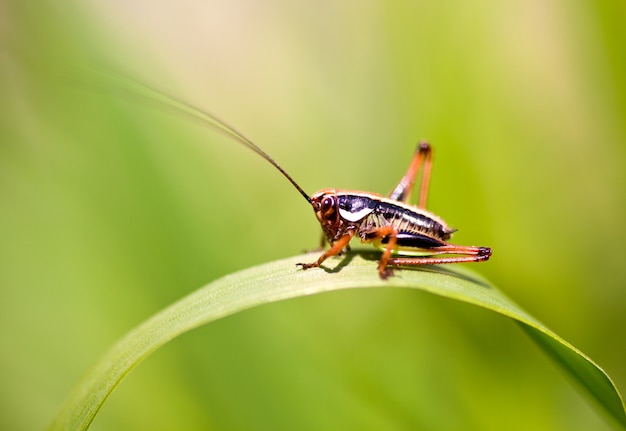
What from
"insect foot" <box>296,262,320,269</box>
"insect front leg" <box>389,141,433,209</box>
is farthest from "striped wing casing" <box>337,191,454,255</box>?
"insect foot" <box>296,262,320,269</box>

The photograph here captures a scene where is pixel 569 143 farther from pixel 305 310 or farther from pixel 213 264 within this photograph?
pixel 213 264

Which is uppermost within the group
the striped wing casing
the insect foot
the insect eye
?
the insect eye

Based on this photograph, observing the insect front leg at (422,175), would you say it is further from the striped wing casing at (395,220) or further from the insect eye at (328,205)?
the insect eye at (328,205)

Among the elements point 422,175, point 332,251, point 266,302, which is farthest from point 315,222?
point 266,302

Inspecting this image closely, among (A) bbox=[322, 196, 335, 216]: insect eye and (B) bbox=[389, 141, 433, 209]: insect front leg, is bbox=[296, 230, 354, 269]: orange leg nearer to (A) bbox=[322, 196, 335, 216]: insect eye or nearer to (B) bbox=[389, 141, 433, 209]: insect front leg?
(A) bbox=[322, 196, 335, 216]: insect eye

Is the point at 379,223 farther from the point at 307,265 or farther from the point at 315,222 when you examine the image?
the point at 315,222

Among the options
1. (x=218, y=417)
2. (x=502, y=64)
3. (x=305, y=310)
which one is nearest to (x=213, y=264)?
(x=305, y=310)

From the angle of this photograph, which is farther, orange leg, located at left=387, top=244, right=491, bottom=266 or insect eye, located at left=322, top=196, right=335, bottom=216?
insect eye, located at left=322, top=196, right=335, bottom=216
